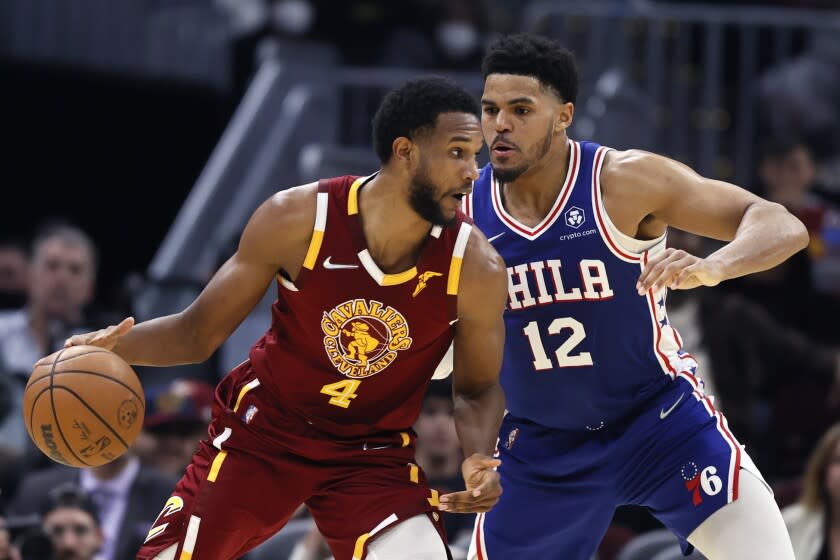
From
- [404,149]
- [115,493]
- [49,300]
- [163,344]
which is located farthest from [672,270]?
[49,300]

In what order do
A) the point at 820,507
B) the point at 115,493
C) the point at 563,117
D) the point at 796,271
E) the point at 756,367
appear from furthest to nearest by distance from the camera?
1. the point at 796,271
2. the point at 756,367
3. the point at 115,493
4. the point at 820,507
5. the point at 563,117

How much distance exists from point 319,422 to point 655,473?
4.05 ft

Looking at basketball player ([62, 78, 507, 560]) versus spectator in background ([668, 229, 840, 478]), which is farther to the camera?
spectator in background ([668, 229, 840, 478])

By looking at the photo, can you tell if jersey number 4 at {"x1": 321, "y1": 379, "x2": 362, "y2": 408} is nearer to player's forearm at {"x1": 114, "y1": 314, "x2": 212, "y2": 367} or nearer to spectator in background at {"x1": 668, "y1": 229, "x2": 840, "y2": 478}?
player's forearm at {"x1": 114, "y1": 314, "x2": 212, "y2": 367}

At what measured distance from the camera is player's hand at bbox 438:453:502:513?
13.8 ft

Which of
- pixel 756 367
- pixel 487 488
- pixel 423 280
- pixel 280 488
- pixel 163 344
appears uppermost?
pixel 423 280

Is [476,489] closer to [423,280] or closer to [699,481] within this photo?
[423,280]

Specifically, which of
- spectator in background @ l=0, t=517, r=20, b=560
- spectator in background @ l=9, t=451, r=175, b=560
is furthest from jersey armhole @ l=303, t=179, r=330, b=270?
spectator in background @ l=9, t=451, r=175, b=560

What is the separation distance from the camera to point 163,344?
4633mm

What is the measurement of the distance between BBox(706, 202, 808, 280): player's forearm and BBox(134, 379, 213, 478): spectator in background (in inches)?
146

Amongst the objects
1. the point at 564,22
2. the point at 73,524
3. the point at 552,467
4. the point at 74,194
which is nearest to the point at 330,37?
the point at 564,22

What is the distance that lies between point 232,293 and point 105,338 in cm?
47

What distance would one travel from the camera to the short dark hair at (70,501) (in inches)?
252

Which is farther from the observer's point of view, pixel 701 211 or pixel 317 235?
pixel 701 211
